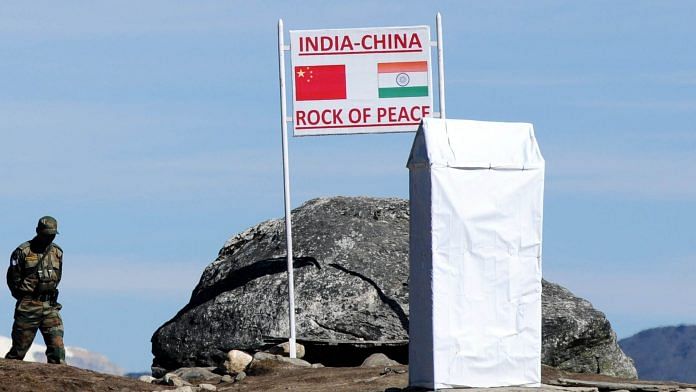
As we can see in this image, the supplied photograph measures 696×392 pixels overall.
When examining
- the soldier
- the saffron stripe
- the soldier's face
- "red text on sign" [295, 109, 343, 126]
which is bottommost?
the soldier

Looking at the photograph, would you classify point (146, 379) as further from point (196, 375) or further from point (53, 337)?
point (53, 337)

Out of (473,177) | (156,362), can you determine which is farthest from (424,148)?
(156,362)

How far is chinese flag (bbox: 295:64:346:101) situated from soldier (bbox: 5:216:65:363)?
415 cm

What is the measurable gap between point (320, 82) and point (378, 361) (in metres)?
4.43

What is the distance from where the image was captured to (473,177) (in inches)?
548

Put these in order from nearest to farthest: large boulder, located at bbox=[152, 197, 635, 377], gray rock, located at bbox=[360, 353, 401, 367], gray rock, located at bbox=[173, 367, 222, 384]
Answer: gray rock, located at bbox=[360, 353, 401, 367] → gray rock, located at bbox=[173, 367, 222, 384] → large boulder, located at bbox=[152, 197, 635, 377]

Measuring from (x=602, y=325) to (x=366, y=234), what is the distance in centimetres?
394

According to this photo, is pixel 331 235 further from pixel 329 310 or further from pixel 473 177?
pixel 473 177

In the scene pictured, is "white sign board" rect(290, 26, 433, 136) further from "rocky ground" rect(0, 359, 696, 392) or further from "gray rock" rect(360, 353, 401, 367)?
"rocky ground" rect(0, 359, 696, 392)

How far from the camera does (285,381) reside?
16.9m

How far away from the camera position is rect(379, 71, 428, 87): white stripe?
19.9 metres

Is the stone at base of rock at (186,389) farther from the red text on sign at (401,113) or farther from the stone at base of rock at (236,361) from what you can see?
the red text on sign at (401,113)

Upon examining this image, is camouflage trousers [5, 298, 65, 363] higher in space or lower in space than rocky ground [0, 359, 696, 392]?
higher

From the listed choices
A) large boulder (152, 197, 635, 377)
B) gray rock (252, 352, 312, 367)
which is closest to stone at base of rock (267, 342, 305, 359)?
large boulder (152, 197, 635, 377)
